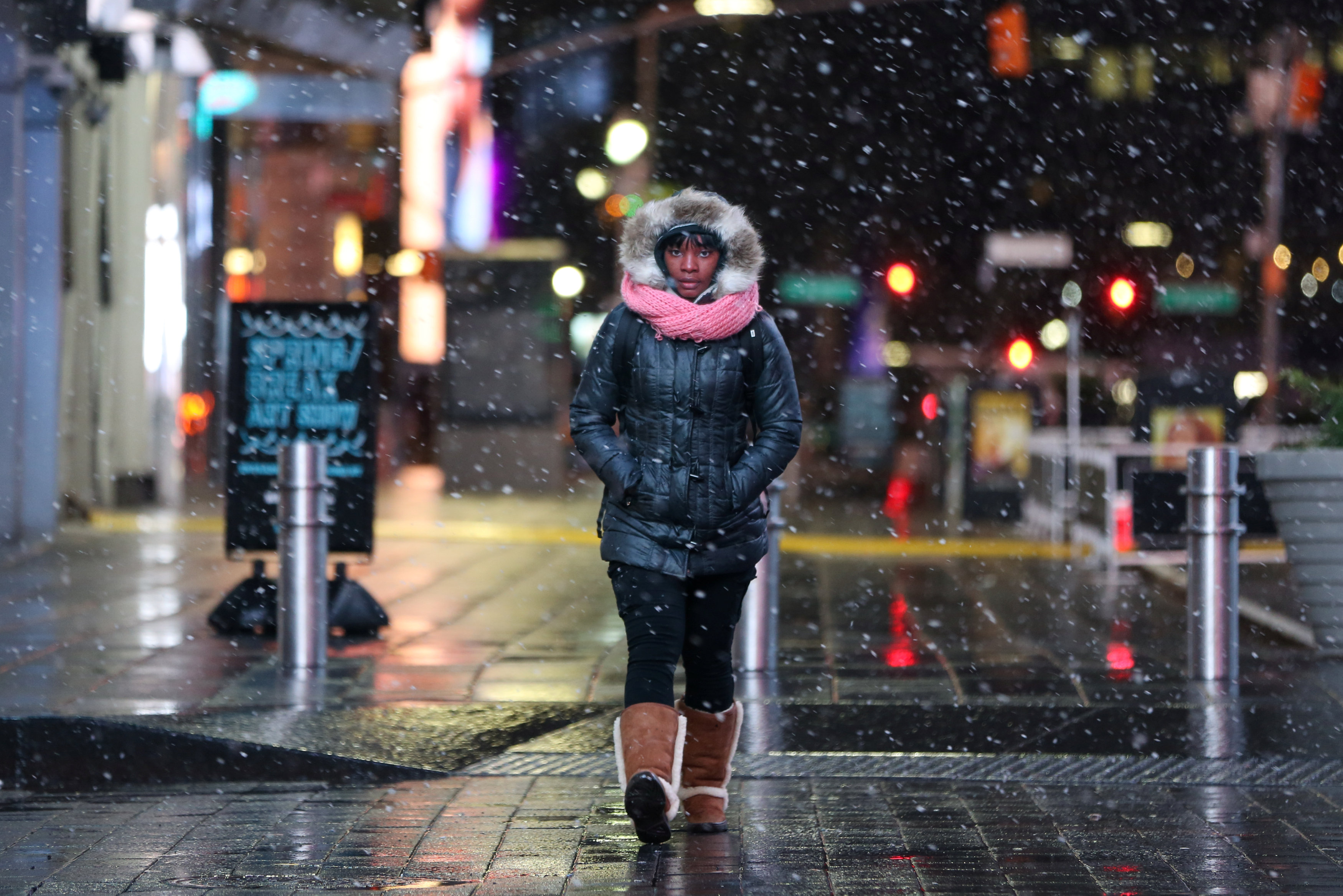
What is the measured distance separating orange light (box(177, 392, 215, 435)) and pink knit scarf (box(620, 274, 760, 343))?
17004mm

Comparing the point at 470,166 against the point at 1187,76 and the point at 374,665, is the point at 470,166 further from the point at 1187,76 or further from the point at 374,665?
the point at 1187,76

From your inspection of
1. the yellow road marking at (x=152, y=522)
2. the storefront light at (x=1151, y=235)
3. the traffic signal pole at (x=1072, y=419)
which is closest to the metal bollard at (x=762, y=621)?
the traffic signal pole at (x=1072, y=419)

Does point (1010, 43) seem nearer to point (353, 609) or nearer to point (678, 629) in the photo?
point (353, 609)

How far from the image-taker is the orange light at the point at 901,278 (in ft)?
70.3

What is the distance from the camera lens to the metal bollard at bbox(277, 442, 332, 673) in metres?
7.45

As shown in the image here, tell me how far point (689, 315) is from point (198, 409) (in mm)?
18654

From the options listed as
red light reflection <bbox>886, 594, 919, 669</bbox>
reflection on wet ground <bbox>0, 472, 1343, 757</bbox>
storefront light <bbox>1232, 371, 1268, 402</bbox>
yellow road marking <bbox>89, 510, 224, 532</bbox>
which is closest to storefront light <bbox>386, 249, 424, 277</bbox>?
yellow road marking <bbox>89, 510, 224, 532</bbox>

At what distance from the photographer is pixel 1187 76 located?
68125mm

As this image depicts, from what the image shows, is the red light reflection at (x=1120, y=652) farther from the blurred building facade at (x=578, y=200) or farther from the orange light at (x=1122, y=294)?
the orange light at (x=1122, y=294)

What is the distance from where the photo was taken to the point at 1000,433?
62.2ft

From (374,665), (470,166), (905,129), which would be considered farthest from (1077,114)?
(374,665)

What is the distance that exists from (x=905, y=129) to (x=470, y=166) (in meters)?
11.5

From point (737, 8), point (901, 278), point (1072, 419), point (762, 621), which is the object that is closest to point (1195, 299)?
point (901, 278)

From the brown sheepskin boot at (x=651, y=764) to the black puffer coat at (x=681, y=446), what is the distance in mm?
407
